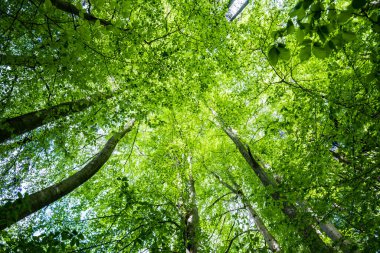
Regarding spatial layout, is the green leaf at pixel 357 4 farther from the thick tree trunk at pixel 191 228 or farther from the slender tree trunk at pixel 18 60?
the slender tree trunk at pixel 18 60

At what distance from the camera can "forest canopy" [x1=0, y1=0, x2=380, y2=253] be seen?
3184mm

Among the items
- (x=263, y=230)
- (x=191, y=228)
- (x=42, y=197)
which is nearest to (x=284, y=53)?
(x=42, y=197)

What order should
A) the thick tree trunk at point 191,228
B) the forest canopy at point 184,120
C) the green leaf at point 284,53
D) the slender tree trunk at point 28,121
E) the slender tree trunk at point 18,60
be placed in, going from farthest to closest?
the thick tree trunk at point 191,228 → the slender tree trunk at point 28,121 → the slender tree trunk at point 18,60 → the forest canopy at point 184,120 → the green leaf at point 284,53

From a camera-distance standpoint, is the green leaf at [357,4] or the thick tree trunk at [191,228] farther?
the thick tree trunk at [191,228]

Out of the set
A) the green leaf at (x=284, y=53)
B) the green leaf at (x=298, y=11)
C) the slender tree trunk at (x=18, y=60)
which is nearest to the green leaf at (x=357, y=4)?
the green leaf at (x=298, y=11)

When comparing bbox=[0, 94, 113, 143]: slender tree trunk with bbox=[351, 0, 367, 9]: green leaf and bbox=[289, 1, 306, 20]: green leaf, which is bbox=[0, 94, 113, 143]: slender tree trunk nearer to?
bbox=[289, 1, 306, 20]: green leaf

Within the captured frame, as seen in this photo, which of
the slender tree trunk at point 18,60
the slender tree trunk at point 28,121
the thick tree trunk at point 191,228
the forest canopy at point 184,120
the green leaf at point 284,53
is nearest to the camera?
the green leaf at point 284,53

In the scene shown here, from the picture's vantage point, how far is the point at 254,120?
1284 centimetres

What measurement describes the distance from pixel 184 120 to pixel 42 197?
284 inches

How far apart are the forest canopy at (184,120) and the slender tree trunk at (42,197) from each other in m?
0.03

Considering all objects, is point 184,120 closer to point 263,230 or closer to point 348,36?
point 263,230

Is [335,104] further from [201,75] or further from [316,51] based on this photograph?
[201,75]

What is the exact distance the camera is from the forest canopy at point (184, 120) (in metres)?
3.18

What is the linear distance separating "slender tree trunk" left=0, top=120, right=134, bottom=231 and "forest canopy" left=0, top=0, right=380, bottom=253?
0.03 metres
